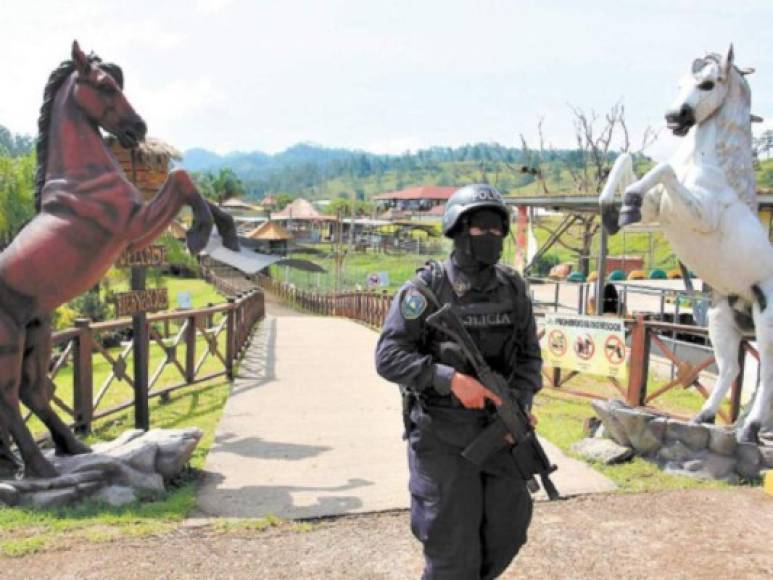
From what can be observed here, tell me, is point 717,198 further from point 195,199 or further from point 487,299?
point 195,199

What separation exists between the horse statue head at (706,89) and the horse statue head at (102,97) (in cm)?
402

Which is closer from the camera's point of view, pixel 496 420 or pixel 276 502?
pixel 496 420

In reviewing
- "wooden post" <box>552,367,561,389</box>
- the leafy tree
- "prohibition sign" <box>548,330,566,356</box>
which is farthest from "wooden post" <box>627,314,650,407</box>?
the leafy tree

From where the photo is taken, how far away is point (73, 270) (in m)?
4.69

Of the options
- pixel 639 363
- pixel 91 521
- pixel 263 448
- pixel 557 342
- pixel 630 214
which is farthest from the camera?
pixel 557 342

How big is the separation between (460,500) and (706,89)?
13.7 ft

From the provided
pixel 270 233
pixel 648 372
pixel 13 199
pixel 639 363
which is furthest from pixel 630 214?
pixel 270 233

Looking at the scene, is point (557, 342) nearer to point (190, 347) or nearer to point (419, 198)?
point (190, 347)

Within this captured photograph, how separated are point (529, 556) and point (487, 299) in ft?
5.95

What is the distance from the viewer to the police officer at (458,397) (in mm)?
2799

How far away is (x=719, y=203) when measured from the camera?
5406 mm

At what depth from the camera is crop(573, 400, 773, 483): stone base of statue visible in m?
5.43

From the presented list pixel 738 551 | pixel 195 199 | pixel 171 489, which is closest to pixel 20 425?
pixel 171 489

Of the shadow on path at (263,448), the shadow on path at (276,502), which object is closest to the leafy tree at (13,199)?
the shadow on path at (263,448)
